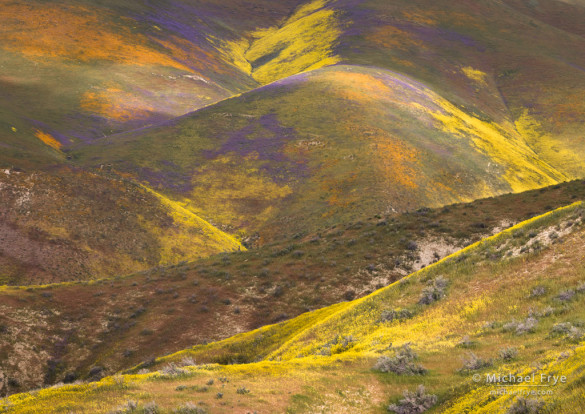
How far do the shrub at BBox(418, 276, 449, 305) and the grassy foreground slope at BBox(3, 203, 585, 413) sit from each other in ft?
0.29

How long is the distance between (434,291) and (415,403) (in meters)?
9.14

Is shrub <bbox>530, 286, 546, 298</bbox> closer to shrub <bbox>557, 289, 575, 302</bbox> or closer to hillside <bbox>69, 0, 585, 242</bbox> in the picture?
shrub <bbox>557, 289, 575, 302</bbox>

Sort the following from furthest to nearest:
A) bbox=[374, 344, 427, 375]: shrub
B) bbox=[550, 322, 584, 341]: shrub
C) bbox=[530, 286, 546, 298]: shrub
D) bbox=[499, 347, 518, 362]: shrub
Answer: bbox=[530, 286, 546, 298]: shrub, bbox=[374, 344, 427, 375]: shrub, bbox=[499, 347, 518, 362]: shrub, bbox=[550, 322, 584, 341]: shrub

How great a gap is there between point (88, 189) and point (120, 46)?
280 ft

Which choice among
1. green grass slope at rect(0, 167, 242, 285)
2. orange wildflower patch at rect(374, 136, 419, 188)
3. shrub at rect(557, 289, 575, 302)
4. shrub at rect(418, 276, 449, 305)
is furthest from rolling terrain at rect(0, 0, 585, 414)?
orange wildflower patch at rect(374, 136, 419, 188)

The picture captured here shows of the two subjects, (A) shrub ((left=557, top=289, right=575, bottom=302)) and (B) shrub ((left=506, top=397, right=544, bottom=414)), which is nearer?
(B) shrub ((left=506, top=397, right=544, bottom=414))

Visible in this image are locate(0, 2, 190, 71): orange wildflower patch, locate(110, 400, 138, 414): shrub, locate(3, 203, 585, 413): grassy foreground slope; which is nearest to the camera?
locate(110, 400, 138, 414): shrub

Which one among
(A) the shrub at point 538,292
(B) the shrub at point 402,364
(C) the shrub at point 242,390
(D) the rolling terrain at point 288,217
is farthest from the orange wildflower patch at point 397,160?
(C) the shrub at point 242,390

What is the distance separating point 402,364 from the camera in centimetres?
1465

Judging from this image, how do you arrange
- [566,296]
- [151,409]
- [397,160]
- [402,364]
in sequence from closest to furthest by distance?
[151,409] → [402,364] → [566,296] → [397,160]

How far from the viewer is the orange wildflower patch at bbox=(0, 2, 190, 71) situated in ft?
376

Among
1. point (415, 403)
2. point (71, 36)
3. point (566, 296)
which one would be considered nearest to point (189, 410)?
point (415, 403)

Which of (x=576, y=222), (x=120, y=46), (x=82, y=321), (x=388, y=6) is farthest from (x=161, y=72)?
(x=576, y=222)

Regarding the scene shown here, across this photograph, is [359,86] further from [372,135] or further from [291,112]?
[372,135]
